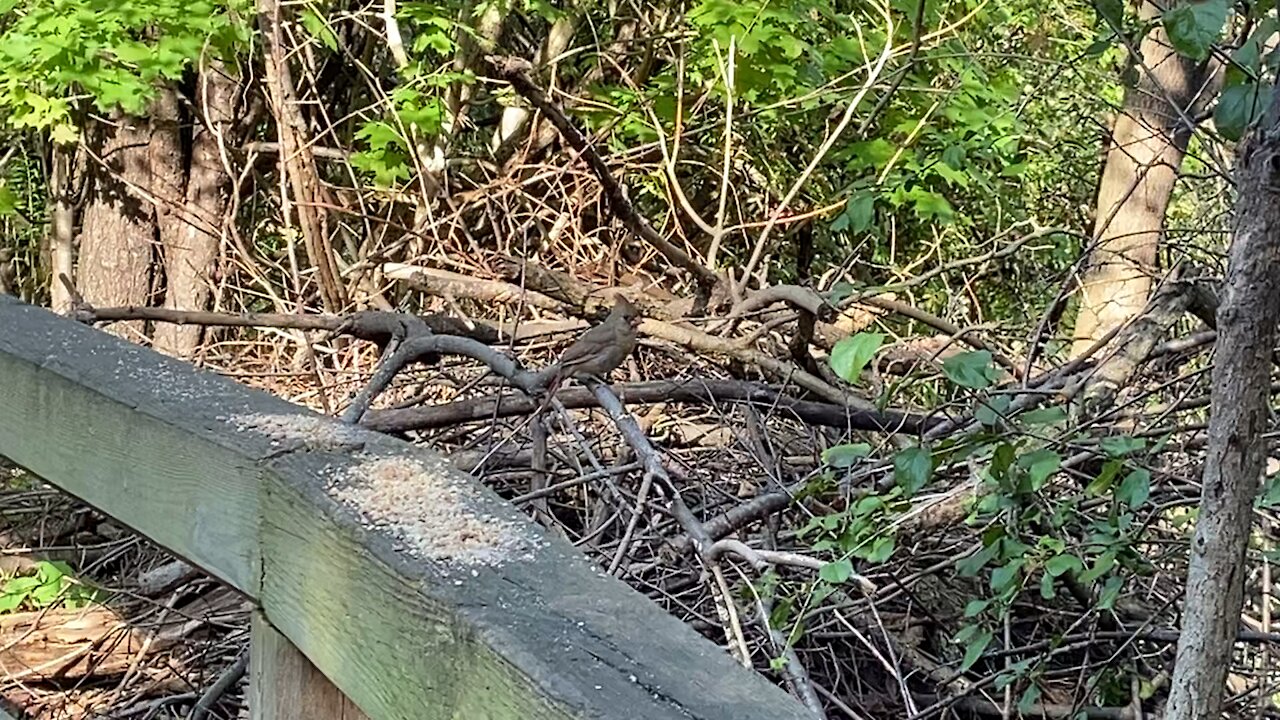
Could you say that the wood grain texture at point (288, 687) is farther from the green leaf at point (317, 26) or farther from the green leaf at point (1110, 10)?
the green leaf at point (317, 26)

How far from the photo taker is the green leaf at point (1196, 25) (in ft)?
4.72

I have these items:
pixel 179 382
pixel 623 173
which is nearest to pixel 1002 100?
pixel 623 173

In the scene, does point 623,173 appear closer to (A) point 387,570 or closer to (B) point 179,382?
(B) point 179,382

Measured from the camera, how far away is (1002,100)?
214 inches

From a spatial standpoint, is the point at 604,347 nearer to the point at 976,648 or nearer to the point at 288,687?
the point at 976,648

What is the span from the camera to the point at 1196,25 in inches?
56.9

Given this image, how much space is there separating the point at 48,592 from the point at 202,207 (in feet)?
8.75

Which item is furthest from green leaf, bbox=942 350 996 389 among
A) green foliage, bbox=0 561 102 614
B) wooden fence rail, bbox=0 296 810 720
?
green foliage, bbox=0 561 102 614

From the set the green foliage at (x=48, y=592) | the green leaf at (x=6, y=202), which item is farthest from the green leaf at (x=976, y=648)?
the green leaf at (x=6, y=202)

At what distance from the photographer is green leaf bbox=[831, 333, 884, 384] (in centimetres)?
157

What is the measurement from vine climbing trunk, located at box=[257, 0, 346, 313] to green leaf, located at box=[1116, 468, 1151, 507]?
4.23 m

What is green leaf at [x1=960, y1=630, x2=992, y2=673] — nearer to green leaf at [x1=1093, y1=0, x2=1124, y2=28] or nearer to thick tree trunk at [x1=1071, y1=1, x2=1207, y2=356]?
green leaf at [x1=1093, y1=0, x2=1124, y2=28]

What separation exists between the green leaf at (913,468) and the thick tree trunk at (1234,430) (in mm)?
503

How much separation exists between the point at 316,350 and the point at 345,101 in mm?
2203
